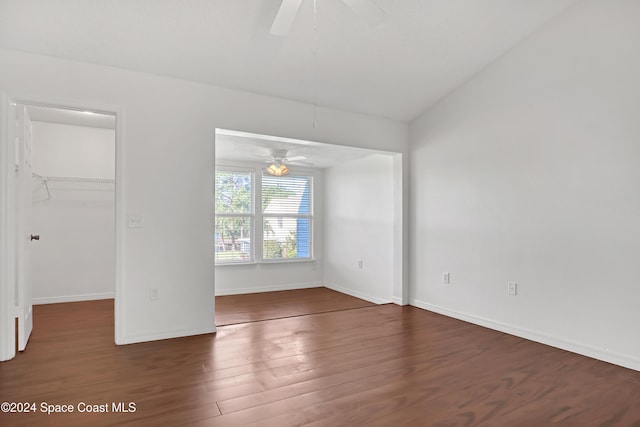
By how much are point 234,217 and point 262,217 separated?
493mm

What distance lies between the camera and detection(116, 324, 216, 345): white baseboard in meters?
3.40

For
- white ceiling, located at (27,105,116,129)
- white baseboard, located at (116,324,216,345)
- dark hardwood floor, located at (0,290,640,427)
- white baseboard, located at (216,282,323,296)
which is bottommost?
white baseboard, located at (216,282,323,296)

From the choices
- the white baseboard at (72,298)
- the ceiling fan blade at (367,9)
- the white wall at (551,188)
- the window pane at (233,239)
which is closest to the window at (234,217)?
the window pane at (233,239)

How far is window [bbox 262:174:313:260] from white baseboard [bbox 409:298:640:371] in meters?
3.04

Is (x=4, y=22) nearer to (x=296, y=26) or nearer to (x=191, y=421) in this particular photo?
(x=296, y=26)

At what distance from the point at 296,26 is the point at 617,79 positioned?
2719mm

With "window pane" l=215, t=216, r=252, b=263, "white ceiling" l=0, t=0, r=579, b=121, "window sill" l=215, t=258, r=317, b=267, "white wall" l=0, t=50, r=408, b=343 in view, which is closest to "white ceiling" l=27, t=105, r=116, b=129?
"white wall" l=0, t=50, r=408, b=343

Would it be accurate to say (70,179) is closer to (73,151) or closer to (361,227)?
(73,151)

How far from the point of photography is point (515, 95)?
151 inches

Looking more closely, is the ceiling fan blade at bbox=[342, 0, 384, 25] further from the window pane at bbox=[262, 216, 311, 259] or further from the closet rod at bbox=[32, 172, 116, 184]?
the window pane at bbox=[262, 216, 311, 259]

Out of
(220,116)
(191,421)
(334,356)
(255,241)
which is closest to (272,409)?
(191,421)

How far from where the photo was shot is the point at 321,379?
106 inches

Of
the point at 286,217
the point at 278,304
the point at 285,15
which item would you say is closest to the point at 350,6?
the point at 285,15

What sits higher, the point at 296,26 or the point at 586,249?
the point at 296,26
